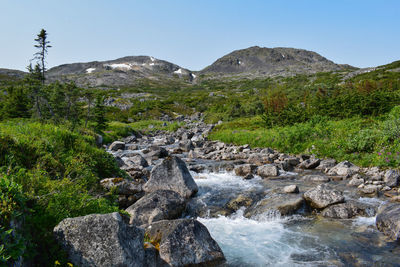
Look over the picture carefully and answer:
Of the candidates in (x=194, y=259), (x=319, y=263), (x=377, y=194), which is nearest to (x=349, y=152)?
(x=377, y=194)

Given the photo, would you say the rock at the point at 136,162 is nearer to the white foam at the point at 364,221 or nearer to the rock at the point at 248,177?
the rock at the point at 248,177

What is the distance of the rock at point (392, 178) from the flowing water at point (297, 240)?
192 cm

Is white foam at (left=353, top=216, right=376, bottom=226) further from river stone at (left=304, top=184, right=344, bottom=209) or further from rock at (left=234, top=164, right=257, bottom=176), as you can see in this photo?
rock at (left=234, top=164, right=257, bottom=176)

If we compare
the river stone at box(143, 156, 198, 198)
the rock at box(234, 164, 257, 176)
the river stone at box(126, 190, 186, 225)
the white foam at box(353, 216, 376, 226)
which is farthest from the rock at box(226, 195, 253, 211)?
the rock at box(234, 164, 257, 176)

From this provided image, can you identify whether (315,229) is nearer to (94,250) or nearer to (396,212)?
(396,212)

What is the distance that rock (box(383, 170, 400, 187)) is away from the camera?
10.0m

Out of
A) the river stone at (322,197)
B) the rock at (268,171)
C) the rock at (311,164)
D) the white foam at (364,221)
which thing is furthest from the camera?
the rock at (311,164)

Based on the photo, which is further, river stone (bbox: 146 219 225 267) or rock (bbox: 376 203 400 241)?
rock (bbox: 376 203 400 241)

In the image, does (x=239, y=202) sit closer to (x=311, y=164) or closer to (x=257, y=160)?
(x=311, y=164)

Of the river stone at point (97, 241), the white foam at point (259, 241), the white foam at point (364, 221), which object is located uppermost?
the river stone at point (97, 241)

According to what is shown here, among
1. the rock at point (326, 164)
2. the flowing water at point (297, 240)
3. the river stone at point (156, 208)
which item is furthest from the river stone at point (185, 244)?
the rock at point (326, 164)

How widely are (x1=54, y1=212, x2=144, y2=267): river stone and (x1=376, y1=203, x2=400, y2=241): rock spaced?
268 inches

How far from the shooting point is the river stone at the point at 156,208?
23.8ft

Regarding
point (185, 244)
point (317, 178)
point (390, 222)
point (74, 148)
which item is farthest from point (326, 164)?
point (74, 148)
